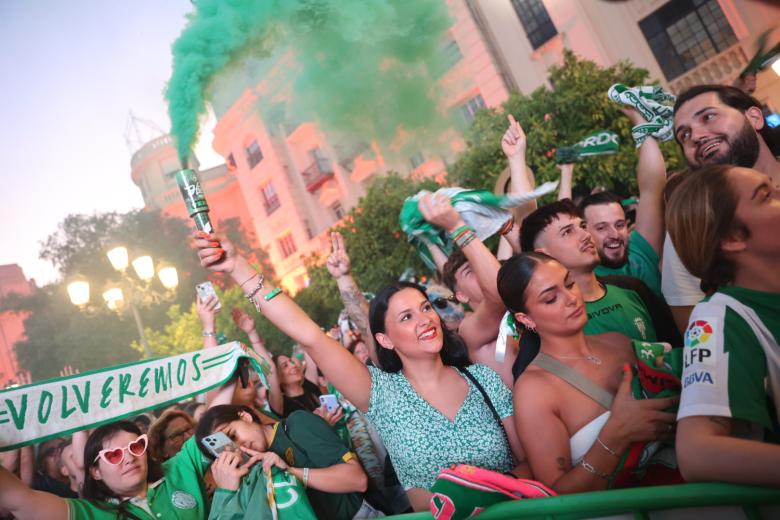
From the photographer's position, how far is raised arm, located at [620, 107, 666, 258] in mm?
3508

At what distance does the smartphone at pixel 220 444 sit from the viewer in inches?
113

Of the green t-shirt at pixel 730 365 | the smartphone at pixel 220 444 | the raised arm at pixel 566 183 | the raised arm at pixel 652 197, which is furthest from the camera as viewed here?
the raised arm at pixel 566 183

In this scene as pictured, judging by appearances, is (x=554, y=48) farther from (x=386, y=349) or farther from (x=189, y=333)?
(x=189, y=333)

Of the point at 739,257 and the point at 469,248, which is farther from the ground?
Answer: the point at 469,248

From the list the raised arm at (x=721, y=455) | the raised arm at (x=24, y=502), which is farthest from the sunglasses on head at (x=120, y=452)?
the raised arm at (x=721, y=455)

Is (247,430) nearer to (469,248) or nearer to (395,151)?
(469,248)

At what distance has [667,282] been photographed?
A: 308cm

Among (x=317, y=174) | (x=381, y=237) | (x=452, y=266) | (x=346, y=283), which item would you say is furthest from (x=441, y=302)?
(x=317, y=174)

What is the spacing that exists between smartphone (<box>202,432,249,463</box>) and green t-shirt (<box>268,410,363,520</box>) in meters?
0.18

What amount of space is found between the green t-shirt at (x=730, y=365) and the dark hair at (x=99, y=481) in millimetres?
2613

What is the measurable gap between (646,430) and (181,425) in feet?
10.1

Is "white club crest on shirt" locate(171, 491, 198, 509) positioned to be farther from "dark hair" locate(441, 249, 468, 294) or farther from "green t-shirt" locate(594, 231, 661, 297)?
"green t-shirt" locate(594, 231, 661, 297)

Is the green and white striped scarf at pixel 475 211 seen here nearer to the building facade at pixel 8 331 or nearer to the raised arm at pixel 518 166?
the raised arm at pixel 518 166

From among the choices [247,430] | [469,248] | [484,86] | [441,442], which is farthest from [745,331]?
[484,86]
